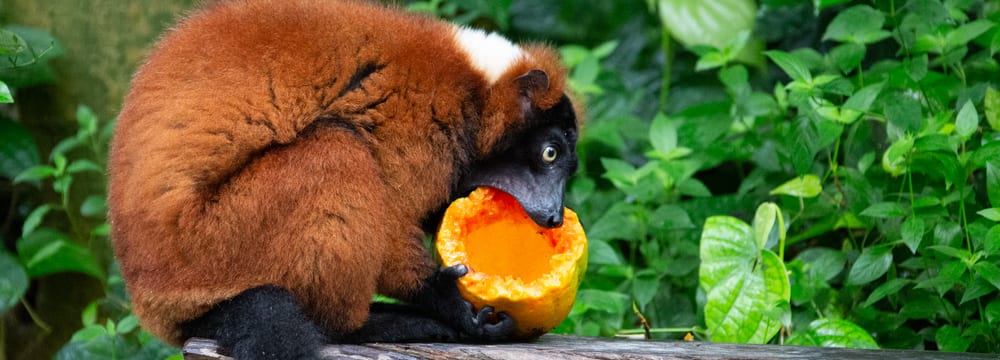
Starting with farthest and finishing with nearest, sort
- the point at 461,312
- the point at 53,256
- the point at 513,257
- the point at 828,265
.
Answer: the point at 53,256 → the point at 828,265 → the point at 513,257 → the point at 461,312

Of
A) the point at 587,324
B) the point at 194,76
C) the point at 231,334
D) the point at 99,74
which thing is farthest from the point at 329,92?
the point at 99,74

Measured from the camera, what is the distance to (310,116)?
333 cm

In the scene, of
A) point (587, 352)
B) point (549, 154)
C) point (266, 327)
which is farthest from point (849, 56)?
point (266, 327)

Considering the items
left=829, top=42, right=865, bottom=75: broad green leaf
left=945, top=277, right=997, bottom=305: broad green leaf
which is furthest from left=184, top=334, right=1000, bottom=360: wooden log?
left=829, top=42, right=865, bottom=75: broad green leaf

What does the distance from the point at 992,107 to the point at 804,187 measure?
82 centimetres

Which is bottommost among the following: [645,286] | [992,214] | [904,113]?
[645,286]

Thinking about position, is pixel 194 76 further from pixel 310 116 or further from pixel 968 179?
pixel 968 179

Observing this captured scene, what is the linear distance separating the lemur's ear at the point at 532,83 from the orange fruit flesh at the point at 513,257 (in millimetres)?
354

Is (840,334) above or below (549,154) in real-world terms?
below

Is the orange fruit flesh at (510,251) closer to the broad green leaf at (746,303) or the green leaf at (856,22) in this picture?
the broad green leaf at (746,303)

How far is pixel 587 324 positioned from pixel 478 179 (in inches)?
57.0

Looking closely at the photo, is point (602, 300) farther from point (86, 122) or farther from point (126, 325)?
point (86, 122)

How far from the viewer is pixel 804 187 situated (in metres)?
4.66

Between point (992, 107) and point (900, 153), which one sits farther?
point (992, 107)
